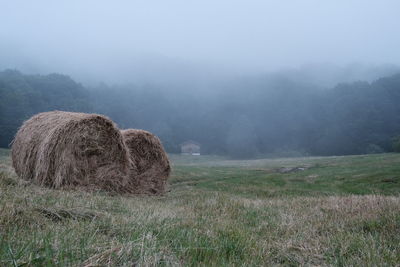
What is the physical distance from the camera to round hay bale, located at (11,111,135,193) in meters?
9.73

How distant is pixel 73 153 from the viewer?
1020 cm

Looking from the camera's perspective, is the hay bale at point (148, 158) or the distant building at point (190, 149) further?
the distant building at point (190, 149)

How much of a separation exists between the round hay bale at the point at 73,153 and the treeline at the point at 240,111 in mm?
49533

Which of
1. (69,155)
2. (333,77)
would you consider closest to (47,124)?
(69,155)

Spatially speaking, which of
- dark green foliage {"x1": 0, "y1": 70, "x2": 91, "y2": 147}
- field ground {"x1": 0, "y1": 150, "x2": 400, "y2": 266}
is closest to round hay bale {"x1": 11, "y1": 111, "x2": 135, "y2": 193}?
field ground {"x1": 0, "y1": 150, "x2": 400, "y2": 266}

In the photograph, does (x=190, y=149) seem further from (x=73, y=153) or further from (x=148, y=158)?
(x=73, y=153)

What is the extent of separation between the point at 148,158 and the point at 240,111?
362 feet

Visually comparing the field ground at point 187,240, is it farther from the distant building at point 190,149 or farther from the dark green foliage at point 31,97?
the distant building at point 190,149

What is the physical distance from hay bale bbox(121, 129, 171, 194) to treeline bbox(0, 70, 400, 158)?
160 ft

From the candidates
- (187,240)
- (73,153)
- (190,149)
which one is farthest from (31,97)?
(187,240)

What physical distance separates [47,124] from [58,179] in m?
2.07

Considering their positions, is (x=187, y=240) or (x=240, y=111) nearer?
(x=187, y=240)

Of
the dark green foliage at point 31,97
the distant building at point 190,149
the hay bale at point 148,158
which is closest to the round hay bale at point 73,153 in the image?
the hay bale at point 148,158

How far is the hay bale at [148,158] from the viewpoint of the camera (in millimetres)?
13062
